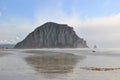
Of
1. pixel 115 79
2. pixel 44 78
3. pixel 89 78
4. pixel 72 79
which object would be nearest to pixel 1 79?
pixel 44 78

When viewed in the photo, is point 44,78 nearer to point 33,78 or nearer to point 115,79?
point 33,78

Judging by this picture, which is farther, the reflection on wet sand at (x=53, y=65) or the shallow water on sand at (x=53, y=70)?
the reflection on wet sand at (x=53, y=65)

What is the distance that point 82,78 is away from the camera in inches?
1128

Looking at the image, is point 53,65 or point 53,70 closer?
point 53,70

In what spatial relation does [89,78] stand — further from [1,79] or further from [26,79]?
[1,79]

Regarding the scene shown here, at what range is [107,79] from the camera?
28266 millimetres

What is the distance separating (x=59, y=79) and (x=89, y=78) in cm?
350

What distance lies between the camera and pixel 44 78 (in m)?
28.4

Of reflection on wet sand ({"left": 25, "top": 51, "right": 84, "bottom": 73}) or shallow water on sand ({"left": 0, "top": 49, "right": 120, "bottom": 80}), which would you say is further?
reflection on wet sand ({"left": 25, "top": 51, "right": 84, "bottom": 73})

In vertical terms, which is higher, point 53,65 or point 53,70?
point 53,65

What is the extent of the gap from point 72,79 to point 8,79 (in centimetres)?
652

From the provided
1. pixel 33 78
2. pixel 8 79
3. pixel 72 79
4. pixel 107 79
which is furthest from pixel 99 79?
pixel 8 79

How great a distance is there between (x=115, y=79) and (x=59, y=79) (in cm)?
597

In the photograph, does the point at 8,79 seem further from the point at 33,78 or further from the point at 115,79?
the point at 115,79
